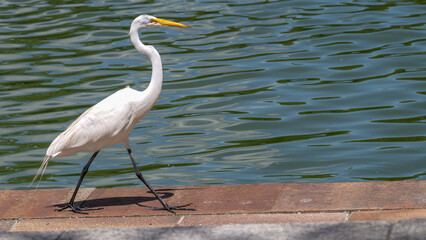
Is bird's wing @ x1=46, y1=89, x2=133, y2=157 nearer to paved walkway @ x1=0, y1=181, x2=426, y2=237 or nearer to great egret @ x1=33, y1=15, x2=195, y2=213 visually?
great egret @ x1=33, y1=15, x2=195, y2=213

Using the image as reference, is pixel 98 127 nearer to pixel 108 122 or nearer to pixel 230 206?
pixel 108 122

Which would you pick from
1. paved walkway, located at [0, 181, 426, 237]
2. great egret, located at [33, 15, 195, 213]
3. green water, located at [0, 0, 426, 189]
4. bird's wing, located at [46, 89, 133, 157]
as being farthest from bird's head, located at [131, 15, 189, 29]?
green water, located at [0, 0, 426, 189]

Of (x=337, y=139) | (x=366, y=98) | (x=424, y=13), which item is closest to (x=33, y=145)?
(x=337, y=139)

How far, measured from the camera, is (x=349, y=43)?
14.1 meters

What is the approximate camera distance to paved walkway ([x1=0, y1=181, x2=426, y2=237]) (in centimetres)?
598

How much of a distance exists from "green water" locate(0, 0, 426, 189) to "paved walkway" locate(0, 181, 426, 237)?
2015mm

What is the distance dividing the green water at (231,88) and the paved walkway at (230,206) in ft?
6.61

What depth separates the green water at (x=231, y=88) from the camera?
9414 millimetres

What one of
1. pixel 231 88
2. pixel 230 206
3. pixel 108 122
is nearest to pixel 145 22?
pixel 108 122

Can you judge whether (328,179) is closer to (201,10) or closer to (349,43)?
(349,43)

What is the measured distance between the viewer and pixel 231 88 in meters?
12.3

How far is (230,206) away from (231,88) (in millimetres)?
5990

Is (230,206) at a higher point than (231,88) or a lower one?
higher

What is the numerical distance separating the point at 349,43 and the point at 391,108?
332 cm
